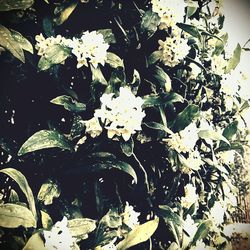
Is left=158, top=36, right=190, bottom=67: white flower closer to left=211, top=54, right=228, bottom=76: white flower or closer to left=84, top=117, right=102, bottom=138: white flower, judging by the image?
left=211, top=54, right=228, bottom=76: white flower

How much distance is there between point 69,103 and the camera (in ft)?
3.14

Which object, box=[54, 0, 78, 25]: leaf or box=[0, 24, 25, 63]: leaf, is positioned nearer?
box=[0, 24, 25, 63]: leaf

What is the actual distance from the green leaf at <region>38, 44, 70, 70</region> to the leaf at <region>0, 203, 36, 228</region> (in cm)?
37

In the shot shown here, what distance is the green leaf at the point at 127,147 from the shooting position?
938 mm

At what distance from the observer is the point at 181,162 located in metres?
1.10

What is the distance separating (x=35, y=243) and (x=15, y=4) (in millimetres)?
612

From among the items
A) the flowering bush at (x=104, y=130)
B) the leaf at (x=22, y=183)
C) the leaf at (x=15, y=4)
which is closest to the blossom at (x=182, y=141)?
the flowering bush at (x=104, y=130)

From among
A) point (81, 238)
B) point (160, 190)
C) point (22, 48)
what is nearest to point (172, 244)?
point (160, 190)

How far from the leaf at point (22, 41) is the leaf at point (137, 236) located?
0.58m

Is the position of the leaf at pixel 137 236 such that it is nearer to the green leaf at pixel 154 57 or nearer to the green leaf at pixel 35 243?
the green leaf at pixel 35 243

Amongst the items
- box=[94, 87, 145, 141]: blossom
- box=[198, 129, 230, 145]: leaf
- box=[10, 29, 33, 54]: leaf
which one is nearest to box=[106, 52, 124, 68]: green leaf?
box=[94, 87, 145, 141]: blossom

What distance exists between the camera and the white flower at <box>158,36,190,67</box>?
112 centimetres

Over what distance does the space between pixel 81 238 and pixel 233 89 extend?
2.65 ft

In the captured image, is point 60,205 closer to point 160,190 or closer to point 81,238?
point 81,238
